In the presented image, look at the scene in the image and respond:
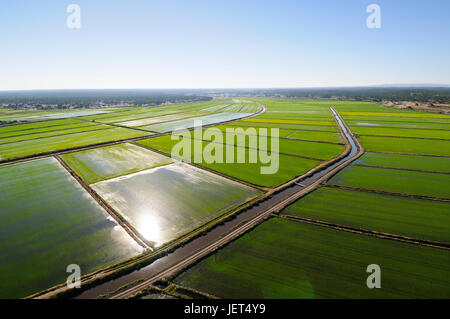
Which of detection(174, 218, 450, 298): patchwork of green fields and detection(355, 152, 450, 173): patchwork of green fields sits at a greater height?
detection(355, 152, 450, 173): patchwork of green fields

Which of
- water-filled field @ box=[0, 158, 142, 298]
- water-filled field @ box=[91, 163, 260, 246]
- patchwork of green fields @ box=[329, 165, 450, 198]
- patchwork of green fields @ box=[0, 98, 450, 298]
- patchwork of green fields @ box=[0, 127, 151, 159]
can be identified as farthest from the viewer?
patchwork of green fields @ box=[0, 127, 151, 159]

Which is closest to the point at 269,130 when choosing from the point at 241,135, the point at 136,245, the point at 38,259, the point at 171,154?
the point at 241,135

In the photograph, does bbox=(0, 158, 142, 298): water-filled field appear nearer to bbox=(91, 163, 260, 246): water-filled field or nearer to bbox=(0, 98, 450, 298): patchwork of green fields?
bbox=(0, 98, 450, 298): patchwork of green fields

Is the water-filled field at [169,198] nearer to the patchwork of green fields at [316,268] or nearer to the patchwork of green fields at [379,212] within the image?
the patchwork of green fields at [316,268]

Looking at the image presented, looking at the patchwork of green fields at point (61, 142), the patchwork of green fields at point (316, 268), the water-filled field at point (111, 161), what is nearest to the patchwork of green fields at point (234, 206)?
the patchwork of green fields at point (316, 268)

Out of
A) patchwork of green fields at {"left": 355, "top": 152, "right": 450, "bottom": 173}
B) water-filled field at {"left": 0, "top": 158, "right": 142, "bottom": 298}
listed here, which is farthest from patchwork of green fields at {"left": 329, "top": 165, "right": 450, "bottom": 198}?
water-filled field at {"left": 0, "top": 158, "right": 142, "bottom": 298}
